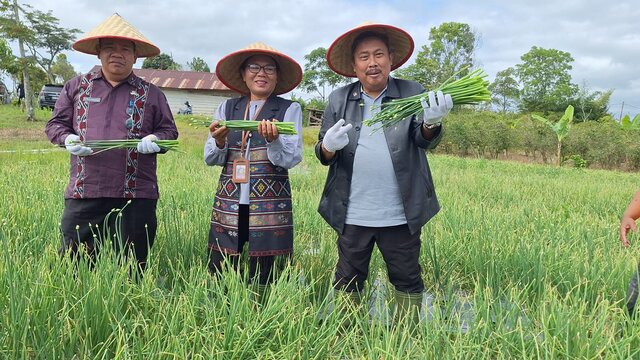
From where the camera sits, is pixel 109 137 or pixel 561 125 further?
pixel 561 125

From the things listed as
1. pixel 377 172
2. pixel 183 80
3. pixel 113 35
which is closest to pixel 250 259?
pixel 377 172

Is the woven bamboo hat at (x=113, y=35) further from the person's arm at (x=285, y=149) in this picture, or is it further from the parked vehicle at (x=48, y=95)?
the parked vehicle at (x=48, y=95)

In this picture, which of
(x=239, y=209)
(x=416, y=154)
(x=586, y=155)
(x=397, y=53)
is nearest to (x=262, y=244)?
(x=239, y=209)

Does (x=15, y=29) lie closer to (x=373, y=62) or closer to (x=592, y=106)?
(x=373, y=62)

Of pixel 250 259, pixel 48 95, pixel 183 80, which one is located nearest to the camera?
pixel 250 259

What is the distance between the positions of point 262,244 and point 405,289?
0.68m

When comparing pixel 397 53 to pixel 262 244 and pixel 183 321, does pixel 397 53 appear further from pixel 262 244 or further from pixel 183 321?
pixel 183 321

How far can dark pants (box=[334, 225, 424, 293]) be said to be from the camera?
6.30ft

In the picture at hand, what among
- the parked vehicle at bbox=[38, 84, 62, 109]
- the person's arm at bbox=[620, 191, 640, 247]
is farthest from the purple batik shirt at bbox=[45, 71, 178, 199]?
the parked vehicle at bbox=[38, 84, 62, 109]

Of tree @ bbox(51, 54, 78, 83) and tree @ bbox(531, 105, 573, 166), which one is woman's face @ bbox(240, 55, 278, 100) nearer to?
tree @ bbox(531, 105, 573, 166)

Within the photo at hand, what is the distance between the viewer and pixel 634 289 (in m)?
1.69

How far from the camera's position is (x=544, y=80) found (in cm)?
3114

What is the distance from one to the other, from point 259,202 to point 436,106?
91 centimetres

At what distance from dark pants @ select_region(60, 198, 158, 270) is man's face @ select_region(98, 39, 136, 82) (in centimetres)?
60
